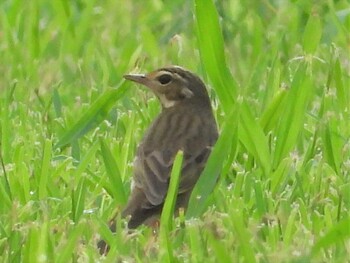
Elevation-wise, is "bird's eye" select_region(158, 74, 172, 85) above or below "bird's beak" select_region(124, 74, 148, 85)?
below

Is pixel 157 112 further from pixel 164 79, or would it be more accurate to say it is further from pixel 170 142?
pixel 170 142

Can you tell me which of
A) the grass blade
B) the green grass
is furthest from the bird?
the grass blade

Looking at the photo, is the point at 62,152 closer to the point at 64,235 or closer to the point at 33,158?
the point at 33,158

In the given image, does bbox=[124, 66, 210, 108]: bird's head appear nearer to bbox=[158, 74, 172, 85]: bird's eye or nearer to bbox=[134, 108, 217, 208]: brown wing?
bbox=[158, 74, 172, 85]: bird's eye

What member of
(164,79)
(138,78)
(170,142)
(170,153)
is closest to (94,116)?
(138,78)

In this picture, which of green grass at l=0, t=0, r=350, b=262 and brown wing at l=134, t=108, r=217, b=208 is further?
brown wing at l=134, t=108, r=217, b=208

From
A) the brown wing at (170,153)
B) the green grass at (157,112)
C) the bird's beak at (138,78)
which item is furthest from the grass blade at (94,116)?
the brown wing at (170,153)
